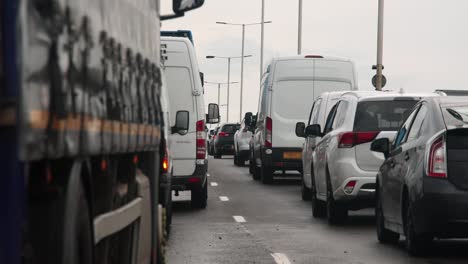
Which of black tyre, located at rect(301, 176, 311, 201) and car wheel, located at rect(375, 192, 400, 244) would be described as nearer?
car wheel, located at rect(375, 192, 400, 244)

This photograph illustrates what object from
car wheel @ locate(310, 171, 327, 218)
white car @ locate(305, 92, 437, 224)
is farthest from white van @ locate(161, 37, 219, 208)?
white car @ locate(305, 92, 437, 224)

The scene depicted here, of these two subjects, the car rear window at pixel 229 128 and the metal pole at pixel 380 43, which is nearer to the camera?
the metal pole at pixel 380 43

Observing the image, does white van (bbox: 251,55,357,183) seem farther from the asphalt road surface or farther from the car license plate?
the asphalt road surface

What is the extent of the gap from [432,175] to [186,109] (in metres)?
7.93

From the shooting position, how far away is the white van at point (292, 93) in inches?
1105

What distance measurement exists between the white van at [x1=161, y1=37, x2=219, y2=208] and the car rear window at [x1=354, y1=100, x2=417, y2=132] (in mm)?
3076

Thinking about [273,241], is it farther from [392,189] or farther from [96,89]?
[96,89]

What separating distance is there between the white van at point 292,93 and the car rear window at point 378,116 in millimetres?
11068

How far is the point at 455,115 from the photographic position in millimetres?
12125

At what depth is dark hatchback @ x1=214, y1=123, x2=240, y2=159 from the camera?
5900 centimetres

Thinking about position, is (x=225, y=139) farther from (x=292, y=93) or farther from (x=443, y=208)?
(x=443, y=208)

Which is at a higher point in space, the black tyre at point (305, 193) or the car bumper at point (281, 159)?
the car bumper at point (281, 159)

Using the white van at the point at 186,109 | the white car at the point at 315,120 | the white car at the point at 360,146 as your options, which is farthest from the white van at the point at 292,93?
the white car at the point at 360,146

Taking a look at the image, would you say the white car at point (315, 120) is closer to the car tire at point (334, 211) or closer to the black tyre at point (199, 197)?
the black tyre at point (199, 197)
